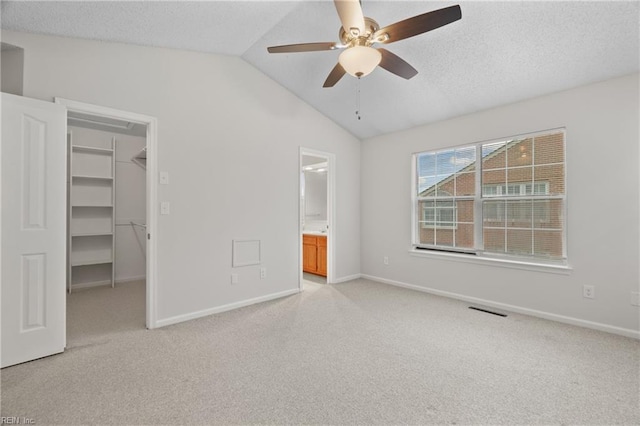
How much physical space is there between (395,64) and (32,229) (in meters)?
3.16

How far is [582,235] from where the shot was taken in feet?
10.0

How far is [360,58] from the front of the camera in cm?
201

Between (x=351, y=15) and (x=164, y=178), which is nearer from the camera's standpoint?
(x=351, y=15)

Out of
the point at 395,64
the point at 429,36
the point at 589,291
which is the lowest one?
the point at 589,291

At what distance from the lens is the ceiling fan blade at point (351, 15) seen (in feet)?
5.74

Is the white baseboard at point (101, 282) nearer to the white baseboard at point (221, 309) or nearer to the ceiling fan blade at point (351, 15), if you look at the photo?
the white baseboard at point (221, 309)

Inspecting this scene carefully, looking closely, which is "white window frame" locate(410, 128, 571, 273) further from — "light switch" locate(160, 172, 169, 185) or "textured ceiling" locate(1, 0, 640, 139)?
"light switch" locate(160, 172, 169, 185)

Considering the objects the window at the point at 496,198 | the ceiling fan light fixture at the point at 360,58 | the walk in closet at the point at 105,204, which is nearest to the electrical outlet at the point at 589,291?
the window at the point at 496,198

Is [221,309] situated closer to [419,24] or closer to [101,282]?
[101,282]

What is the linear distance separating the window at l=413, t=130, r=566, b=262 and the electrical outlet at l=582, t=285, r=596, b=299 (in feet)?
1.08

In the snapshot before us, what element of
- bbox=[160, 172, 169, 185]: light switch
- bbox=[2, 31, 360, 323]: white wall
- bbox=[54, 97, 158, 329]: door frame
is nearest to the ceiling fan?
bbox=[2, 31, 360, 323]: white wall

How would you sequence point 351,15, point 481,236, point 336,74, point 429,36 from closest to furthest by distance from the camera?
point 351,15, point 336,74, point 429,36, point 481,236

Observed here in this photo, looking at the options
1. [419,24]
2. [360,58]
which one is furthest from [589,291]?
[360,58]

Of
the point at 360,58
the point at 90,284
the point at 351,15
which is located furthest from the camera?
the point at 90,284
